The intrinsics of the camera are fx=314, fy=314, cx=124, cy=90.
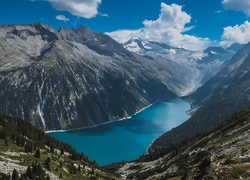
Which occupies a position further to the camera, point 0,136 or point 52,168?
point 0,136

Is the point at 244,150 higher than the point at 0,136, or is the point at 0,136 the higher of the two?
the point at 0,136

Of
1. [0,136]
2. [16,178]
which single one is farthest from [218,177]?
[0,136]

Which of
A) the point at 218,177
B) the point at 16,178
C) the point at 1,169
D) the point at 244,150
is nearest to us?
the point at 218,177

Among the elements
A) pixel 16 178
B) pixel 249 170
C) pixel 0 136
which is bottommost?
pixel 249 170

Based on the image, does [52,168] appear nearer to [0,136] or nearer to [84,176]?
[84,176]

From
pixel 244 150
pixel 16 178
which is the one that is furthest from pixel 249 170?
pixel 16 178

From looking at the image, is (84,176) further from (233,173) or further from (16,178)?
(233,173)

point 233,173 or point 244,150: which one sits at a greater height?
point 244,150

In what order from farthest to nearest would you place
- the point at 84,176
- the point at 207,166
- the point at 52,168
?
1. the point at 84,176
2. the point at 52,168
3. the point at 207,166

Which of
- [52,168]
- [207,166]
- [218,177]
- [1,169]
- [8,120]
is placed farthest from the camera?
[8,120]
